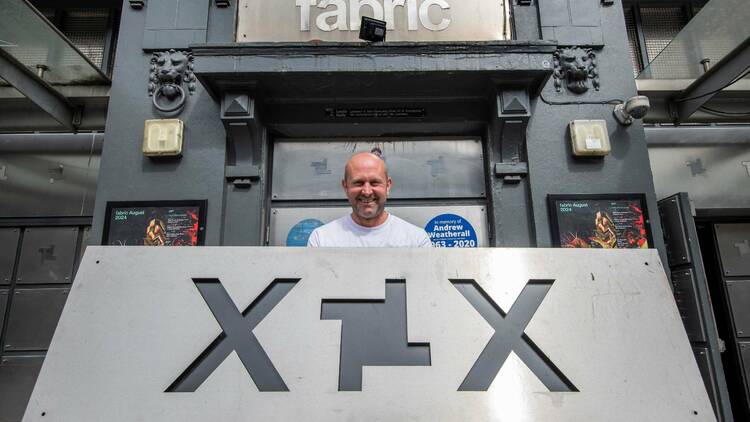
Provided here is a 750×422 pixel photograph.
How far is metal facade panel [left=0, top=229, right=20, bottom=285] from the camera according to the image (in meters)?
5.24

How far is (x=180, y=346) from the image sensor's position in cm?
137

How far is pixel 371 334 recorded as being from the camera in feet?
4.59

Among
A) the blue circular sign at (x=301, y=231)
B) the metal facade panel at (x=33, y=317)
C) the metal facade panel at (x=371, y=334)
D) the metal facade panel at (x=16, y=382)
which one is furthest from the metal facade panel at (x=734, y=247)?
the metal facade panel at (x=16, y=382)

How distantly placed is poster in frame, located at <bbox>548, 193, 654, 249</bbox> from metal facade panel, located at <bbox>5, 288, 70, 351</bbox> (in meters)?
5.28

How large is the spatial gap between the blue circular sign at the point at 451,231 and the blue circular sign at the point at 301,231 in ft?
3.36

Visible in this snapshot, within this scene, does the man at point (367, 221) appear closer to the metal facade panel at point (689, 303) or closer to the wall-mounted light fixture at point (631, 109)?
the wall-mounted light fixture at point (631, 109)

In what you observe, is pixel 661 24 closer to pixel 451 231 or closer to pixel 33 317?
pixel 451 231

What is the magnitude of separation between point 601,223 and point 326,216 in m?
2.37

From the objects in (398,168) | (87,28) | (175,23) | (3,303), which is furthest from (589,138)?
(3,303)

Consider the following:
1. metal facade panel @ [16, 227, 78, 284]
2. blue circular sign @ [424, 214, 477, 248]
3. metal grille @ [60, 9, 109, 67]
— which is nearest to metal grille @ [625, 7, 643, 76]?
blue circular sign @ [424, 214, 477, 248]

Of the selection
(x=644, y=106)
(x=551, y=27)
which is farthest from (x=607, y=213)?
(x=551, y=27)

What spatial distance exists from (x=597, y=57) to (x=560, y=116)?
28.5 inches

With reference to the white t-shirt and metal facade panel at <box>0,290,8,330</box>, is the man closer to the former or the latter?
the white t-shirt

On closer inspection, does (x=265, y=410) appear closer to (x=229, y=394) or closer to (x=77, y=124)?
(x=229, y=394)
